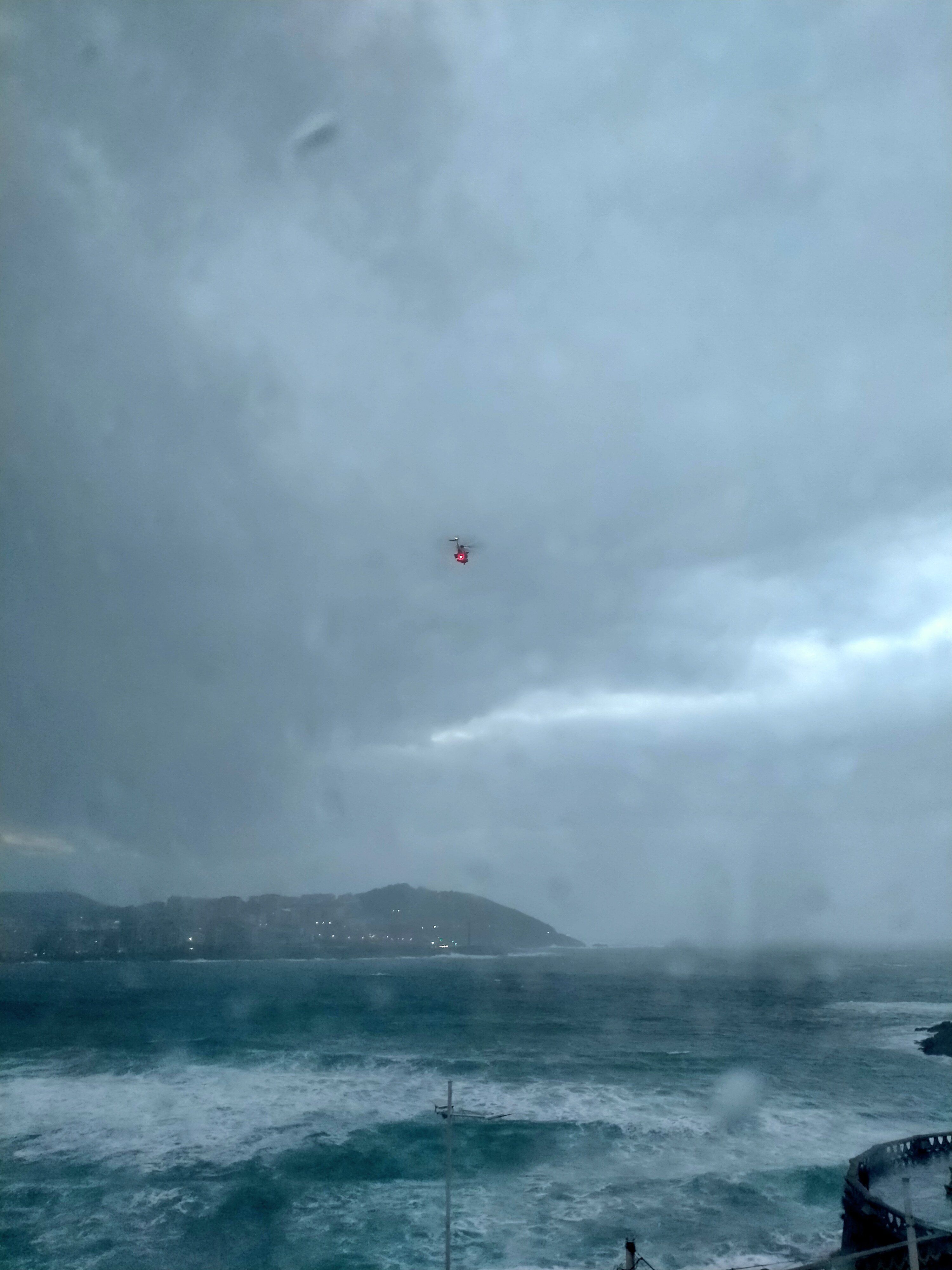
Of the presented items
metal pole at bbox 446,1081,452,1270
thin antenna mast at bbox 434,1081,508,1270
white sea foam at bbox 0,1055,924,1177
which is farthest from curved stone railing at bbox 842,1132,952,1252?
white sea foam at bbox 0,1055,924,1177

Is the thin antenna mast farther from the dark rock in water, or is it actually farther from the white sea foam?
the dark rock in water

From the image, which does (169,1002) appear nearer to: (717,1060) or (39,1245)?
(717,1060)

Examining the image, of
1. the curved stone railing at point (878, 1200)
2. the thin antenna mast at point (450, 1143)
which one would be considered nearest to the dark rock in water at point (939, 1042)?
the thin antenna mast at point (450, 1143)

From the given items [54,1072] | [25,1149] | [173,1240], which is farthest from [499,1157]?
[54,1072]

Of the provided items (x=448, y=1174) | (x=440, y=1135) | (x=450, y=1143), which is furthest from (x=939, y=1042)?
(x=448, y=1174)

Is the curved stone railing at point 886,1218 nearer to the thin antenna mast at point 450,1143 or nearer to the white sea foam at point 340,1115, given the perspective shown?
the thin antenna mast at point 450,1143

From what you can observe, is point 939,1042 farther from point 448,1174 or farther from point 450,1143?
point 448,1174
